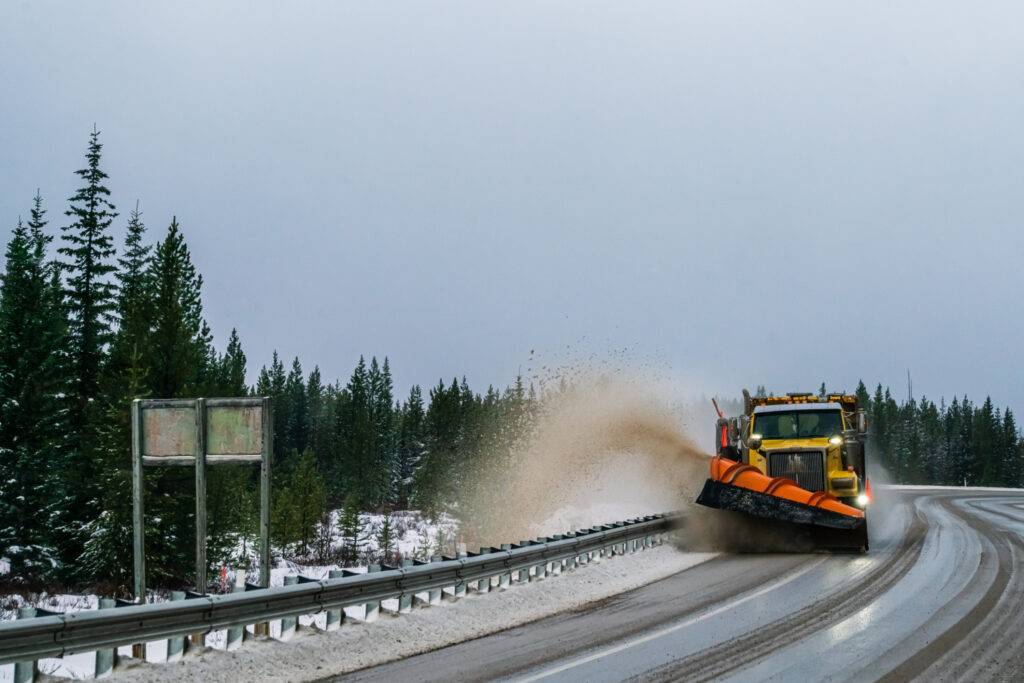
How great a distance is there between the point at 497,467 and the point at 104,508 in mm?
14013

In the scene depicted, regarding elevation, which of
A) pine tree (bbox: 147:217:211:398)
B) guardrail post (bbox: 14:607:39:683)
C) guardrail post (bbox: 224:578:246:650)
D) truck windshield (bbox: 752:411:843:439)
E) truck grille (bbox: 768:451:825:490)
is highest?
pine tree (bbox: 147:217:211:398)

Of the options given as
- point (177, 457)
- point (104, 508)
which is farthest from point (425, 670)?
point (104, 508)

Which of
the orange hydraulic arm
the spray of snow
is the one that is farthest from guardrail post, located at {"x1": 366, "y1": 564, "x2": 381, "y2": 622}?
the spray of snow

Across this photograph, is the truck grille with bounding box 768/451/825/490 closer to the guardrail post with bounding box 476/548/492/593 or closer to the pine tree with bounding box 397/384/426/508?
the guardrail post with bounding box 476/548/492/593

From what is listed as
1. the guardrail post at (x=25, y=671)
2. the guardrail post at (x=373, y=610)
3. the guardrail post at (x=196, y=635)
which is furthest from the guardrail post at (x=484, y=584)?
the guardrail post at (x=25, y=671)

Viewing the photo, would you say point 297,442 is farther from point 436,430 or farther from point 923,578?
point 923,578

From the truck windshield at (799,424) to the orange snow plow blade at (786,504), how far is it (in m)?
1.61

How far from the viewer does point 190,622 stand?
8.13 meters

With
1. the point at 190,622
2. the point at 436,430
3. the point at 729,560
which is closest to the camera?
the point at 190,622

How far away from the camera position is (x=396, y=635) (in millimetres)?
9781

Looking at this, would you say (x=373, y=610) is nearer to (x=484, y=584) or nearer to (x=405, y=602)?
(x=405, y=602)

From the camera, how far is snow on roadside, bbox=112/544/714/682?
799cm

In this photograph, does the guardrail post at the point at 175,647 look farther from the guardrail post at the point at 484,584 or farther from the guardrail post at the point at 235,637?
the guardrail post at the point at 484,584

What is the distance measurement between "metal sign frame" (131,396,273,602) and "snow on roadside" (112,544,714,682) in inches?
58.4
